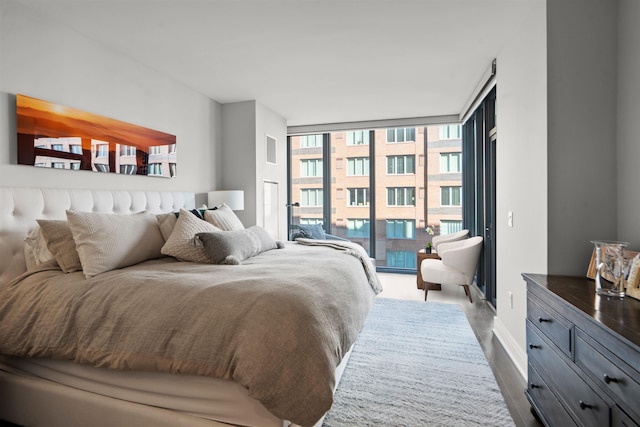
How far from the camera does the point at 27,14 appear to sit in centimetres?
245

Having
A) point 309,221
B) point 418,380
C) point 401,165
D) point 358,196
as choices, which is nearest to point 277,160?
point 309,221

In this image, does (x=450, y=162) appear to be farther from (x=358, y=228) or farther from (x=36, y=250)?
(x=36, y=250)

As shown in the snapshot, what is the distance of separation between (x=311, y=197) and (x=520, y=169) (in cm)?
406

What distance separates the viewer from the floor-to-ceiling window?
228 inches

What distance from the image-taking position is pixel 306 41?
118 inches

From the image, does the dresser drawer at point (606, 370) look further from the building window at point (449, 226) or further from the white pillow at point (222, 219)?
the building window at point (449, 226)

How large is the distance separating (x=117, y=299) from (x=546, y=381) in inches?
87.2

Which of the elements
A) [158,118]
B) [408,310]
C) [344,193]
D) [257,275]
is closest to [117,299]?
[257,275]

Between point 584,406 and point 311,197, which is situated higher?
point 311,197

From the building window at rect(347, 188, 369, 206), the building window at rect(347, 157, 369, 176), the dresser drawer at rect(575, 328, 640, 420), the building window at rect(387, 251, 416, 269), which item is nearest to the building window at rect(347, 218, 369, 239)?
the building window at rect(347, 188, 369, 206)

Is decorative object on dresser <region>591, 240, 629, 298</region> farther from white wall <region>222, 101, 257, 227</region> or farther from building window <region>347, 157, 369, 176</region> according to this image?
building window <region>347, 157, 369, 176</region>

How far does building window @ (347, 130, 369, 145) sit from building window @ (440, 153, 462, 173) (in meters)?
1.30

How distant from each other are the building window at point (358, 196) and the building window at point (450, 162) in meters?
1.32

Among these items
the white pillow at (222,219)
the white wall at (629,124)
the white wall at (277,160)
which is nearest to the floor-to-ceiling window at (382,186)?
the white wall at (277,160)
